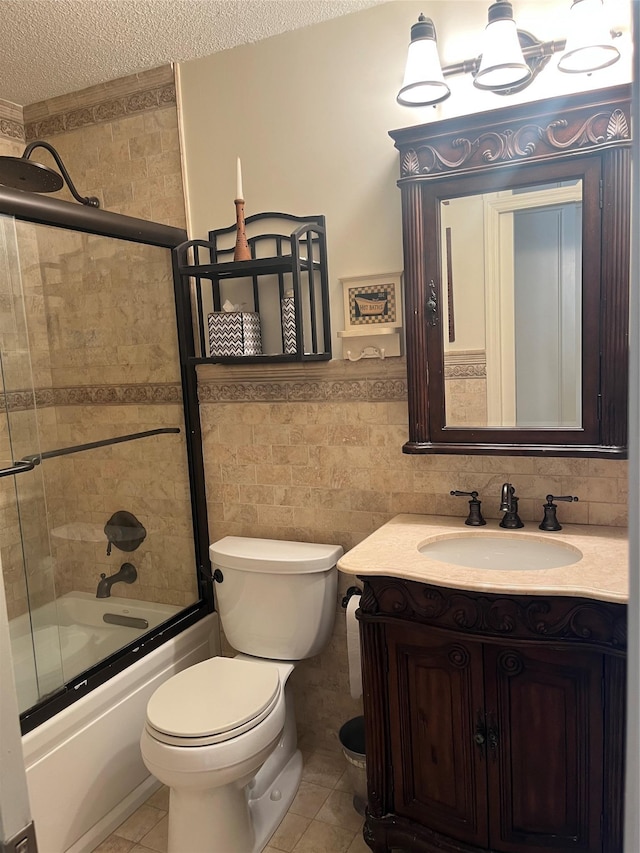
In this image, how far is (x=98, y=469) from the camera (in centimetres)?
238

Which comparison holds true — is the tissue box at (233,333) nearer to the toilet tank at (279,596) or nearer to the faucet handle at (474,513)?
the toilet tank at (279,596)

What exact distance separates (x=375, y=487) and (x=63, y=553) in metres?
1.14

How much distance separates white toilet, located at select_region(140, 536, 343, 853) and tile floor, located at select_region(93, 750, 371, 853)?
0.16 ft

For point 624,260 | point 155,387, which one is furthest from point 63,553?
point 624,260

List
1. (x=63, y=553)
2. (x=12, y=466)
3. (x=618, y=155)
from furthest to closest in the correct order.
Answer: (x=63, y=553) < (x=12, y=466) < (x=618, y=155)

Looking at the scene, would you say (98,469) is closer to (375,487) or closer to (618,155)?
(375,487)

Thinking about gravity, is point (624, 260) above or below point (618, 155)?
below

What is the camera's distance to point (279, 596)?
2111 millimetres

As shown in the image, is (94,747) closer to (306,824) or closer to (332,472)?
(306,824)

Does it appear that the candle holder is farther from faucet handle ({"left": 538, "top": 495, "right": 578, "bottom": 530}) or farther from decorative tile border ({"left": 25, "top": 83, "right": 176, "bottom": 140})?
faucet handle ({"left": 538, "top": 495, "right": 578, "bottom": 530})

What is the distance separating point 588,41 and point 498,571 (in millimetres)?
1364

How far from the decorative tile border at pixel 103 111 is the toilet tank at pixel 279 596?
5.56 ft

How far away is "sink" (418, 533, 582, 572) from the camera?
180 cm

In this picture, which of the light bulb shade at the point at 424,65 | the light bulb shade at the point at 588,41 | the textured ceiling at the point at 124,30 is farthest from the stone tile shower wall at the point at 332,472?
the textured ceiling at the point at 124,30
